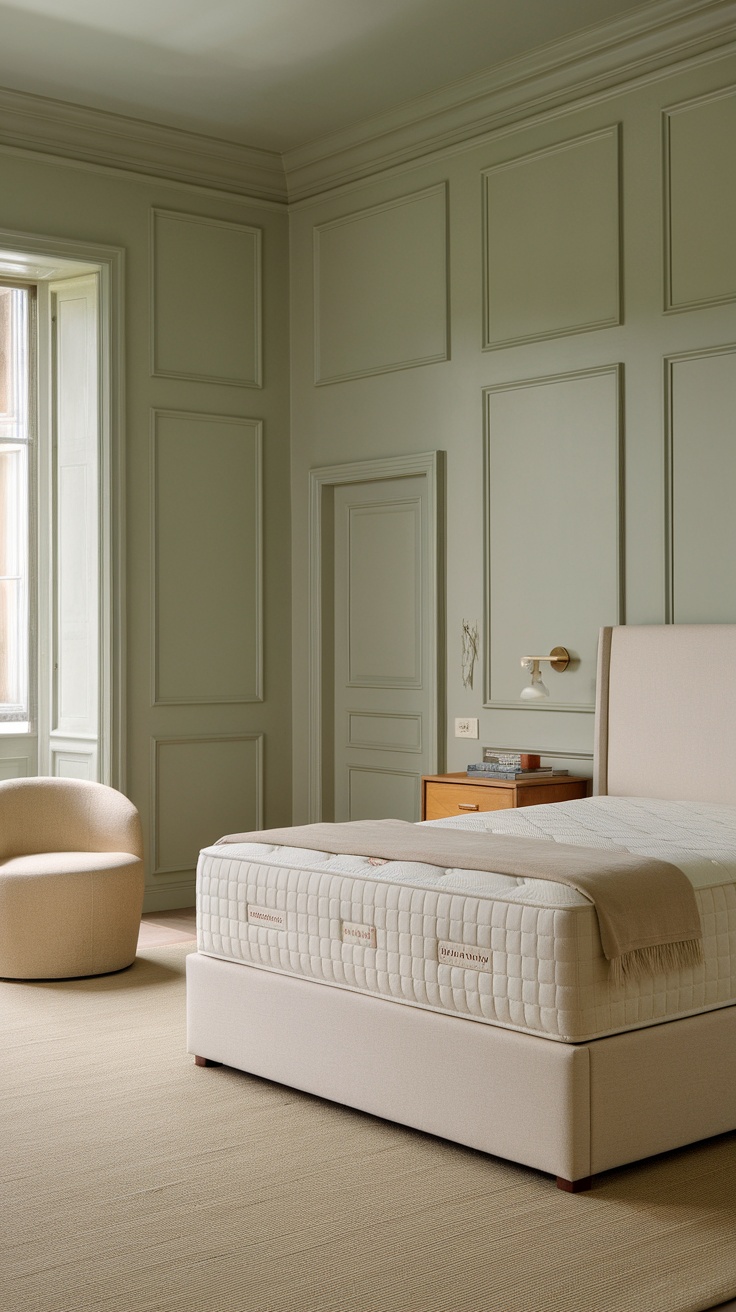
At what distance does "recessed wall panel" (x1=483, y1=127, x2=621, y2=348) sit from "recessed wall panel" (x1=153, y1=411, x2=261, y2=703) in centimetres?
139

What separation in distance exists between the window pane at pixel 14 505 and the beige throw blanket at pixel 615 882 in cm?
289

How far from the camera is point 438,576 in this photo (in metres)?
5.27

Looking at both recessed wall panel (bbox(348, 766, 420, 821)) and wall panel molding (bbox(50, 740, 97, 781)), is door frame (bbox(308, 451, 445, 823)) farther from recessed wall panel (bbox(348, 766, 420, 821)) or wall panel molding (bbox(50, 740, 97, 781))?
wall panel molding (bbox(50, 740, 97, 781))

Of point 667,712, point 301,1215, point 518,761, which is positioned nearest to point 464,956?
point 301,1215

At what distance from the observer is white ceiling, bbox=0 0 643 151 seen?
14.8ft

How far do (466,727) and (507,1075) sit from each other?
8.58 feet

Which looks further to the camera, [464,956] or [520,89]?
[520,89]

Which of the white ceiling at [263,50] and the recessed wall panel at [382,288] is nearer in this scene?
the white ceiling at [263,50]

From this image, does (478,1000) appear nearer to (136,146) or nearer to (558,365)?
(558,365)

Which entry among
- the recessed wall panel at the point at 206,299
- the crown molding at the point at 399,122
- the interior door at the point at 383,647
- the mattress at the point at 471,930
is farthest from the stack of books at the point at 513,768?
the crown molding at the point at 399,122

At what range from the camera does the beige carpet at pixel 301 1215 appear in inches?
85.1

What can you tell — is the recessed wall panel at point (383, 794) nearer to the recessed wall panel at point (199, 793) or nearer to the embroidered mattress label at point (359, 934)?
the recessed wall panel at point (199, 793)

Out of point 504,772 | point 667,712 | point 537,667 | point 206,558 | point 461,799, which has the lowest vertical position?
point 461,799

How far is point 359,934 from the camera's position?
2996 mm
